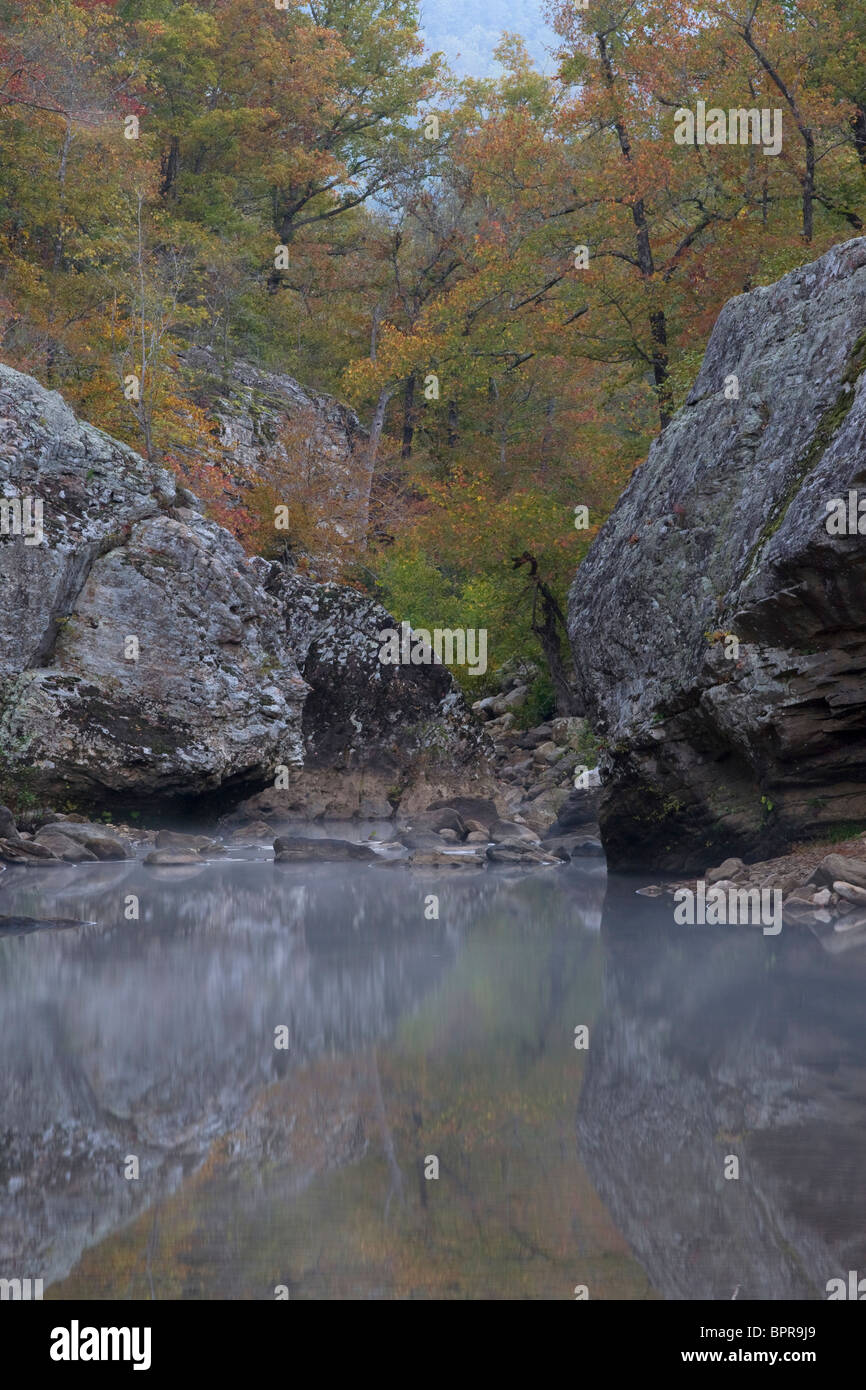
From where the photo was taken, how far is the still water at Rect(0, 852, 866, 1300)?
4102 millimetres

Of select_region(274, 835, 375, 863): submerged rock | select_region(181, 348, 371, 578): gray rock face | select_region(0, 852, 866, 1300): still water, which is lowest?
select_region(274, 835, 375, 863): submerged rock

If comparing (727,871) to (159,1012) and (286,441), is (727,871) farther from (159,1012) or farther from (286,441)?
(286,441)

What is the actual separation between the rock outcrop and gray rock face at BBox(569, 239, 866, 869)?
18.4 ft

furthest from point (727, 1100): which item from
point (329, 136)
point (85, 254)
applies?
point (329, 136)

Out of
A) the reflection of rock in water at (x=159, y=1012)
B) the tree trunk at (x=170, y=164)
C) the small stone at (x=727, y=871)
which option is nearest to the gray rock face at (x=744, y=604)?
the small stone at (x=727, y=871)

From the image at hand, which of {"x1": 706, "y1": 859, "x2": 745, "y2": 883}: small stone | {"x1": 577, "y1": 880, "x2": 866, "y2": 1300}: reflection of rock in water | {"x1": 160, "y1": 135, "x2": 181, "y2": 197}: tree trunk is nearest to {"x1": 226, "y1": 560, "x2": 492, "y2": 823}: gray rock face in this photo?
{"x1": 706, "y1": 859, "x2": 745, "y2": 883}: small stone

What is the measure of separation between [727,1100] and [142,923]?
22.9 ft

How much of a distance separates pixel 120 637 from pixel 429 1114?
14019 mm

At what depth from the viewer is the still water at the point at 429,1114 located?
13.5 feet

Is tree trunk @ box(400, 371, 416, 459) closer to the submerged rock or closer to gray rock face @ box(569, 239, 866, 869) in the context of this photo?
gray rock face @ box(569, 239, 866, 869)

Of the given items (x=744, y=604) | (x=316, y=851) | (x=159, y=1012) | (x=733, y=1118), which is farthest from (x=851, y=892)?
(x=316, y=851)

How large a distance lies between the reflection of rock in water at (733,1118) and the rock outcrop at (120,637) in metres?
10.1

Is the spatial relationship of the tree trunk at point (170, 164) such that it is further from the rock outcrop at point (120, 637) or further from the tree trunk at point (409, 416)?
the rock outcrop at point (120, 637)

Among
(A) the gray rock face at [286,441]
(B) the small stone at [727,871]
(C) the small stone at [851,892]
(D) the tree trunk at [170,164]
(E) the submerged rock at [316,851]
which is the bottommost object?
(E) the submerged rock at [316,851]
